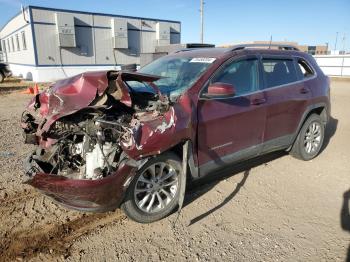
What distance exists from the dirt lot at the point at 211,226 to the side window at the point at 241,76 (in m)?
1.40

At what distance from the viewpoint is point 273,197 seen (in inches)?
165

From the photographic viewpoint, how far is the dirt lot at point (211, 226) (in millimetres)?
3037

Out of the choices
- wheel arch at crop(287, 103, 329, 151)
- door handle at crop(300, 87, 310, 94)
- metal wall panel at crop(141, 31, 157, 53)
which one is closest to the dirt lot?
wheel arch at crop(287, 103, 329, 151)

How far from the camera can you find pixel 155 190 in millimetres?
3457

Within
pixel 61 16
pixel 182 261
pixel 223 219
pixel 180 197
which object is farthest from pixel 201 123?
pixel 61 16

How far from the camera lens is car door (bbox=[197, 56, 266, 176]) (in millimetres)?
3672

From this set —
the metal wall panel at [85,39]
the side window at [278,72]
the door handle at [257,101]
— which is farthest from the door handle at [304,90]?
the metal wall panel at [85,39]

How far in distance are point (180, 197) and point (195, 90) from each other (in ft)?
4.01

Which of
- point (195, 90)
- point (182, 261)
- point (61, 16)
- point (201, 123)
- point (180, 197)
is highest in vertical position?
point (61, 16)

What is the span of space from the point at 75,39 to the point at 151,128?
76.0 ft

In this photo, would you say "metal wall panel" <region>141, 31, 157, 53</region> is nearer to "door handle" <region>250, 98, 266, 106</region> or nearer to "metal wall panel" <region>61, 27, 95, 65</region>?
"metal wall panel" <region>61, 27, 95, 65</region>

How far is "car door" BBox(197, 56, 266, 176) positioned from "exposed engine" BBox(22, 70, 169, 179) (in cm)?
64

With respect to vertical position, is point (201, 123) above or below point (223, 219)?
above

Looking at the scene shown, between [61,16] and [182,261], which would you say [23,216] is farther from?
[61,16]
